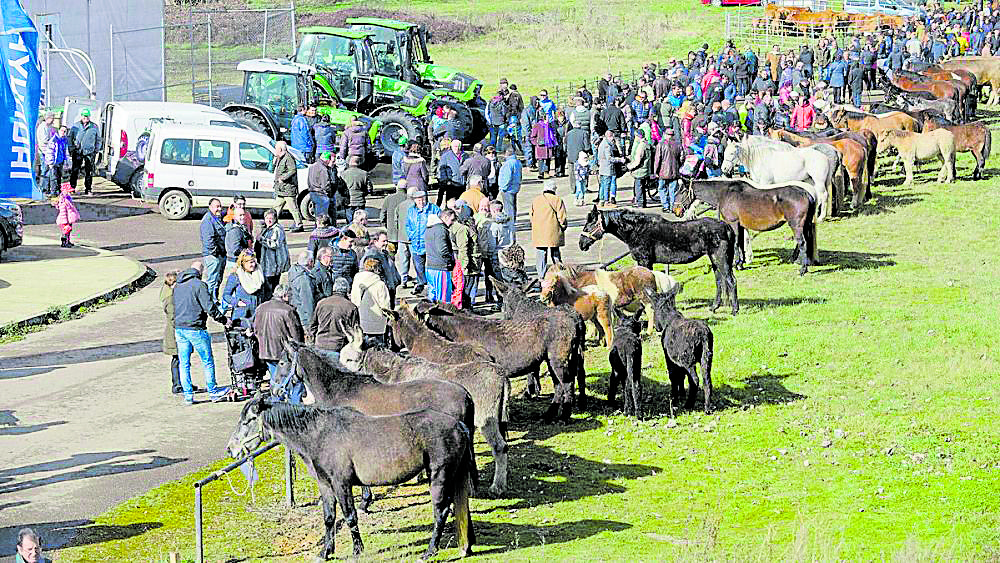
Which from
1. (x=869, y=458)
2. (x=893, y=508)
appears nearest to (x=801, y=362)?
(x=869, y=458)

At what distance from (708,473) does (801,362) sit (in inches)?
161

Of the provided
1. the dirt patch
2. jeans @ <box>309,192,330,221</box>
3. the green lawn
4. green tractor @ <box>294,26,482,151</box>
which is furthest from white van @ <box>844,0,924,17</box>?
the green lawn

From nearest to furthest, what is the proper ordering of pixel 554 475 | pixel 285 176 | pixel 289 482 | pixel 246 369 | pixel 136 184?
1. pixel 289 482
2. pixel 554 475
3. pixel 246 369
4. pixel 285 176
5. pixel 136 184

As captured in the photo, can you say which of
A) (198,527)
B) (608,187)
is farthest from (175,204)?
(198,527)

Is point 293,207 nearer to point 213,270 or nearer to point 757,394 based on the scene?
point 213,270

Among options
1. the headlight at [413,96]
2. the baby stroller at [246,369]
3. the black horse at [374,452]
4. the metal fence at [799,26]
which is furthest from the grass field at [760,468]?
the metal fence at [799,26]

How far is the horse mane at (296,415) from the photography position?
976 cm

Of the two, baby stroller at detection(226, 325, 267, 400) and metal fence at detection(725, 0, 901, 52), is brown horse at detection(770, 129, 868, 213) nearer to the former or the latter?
baby stroller at detection(226, 325, 267, 400)

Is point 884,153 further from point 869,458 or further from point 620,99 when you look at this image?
point 869,458

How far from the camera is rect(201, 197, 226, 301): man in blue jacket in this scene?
56.9ft

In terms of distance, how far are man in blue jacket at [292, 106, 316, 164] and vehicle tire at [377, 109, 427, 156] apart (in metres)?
1.90

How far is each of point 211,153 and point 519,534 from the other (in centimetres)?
1563

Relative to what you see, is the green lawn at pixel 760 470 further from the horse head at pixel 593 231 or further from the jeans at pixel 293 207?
the jeans at pixel 293 207

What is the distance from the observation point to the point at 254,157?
24375 millimetres
